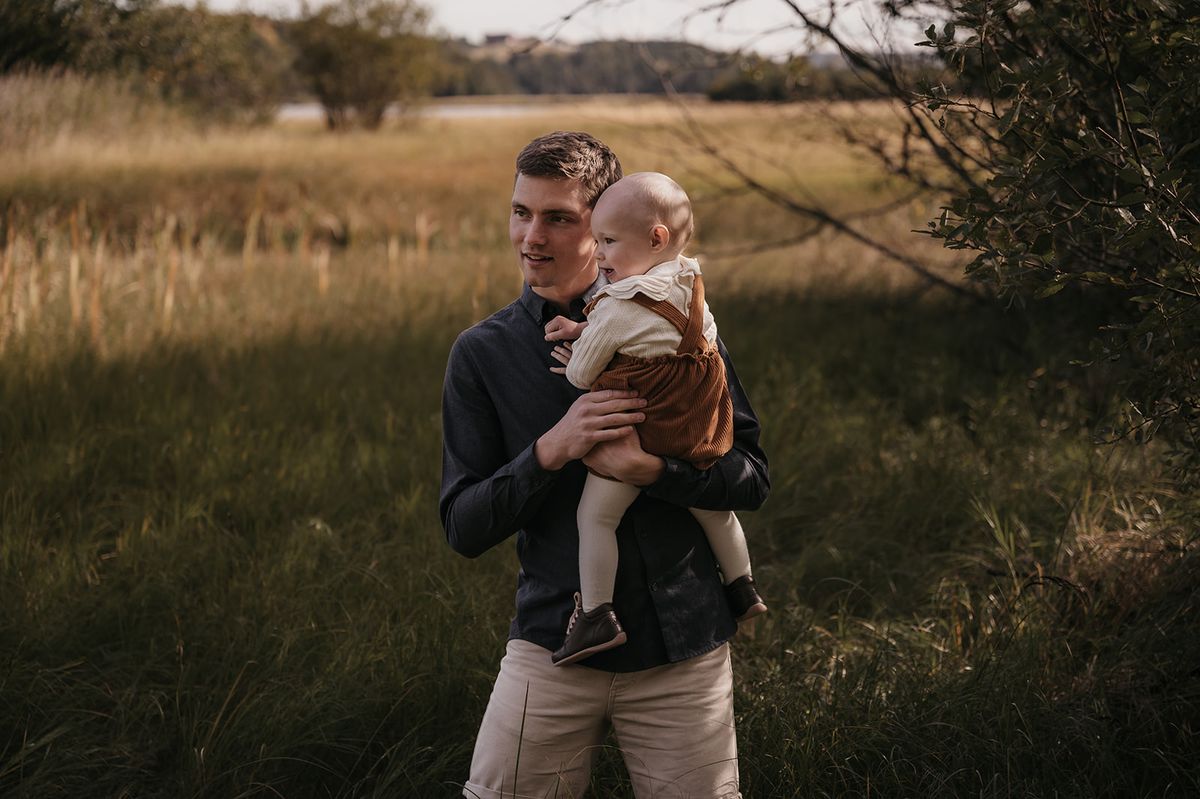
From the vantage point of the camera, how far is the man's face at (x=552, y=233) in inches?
95.8

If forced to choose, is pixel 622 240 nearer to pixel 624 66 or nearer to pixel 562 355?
pixel 562 355

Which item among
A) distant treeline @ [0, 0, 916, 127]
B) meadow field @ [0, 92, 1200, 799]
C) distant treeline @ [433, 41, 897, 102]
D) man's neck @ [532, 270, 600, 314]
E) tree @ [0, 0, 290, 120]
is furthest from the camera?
tree @ [0, 0, 290, 120]

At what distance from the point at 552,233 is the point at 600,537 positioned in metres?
0.66

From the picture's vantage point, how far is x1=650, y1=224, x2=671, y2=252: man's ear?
2.28 m

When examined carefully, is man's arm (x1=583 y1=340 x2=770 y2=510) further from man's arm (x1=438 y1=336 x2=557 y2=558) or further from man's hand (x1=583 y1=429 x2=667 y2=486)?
man's arm (x1=438 y1=336 x2=557 y2=558)

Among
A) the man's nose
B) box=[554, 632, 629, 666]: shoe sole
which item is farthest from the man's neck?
box=[554, 632, 629, 666]: shoe sole

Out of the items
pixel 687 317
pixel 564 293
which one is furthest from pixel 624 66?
pixel 687 317


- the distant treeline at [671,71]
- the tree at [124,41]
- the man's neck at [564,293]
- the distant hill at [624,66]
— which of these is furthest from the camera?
the tree at [124,41]

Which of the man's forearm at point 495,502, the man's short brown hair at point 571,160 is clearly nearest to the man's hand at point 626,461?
the man's forearm at point 495,502

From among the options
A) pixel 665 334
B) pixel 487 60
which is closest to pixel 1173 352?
pixel 665 334

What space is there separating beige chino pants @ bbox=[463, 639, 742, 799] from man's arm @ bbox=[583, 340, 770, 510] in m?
0.35

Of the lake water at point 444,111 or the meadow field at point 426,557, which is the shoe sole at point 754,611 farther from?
the lake water at point 444,111

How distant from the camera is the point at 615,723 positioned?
246 cm

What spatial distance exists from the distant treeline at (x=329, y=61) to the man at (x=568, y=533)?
8.70 feet
